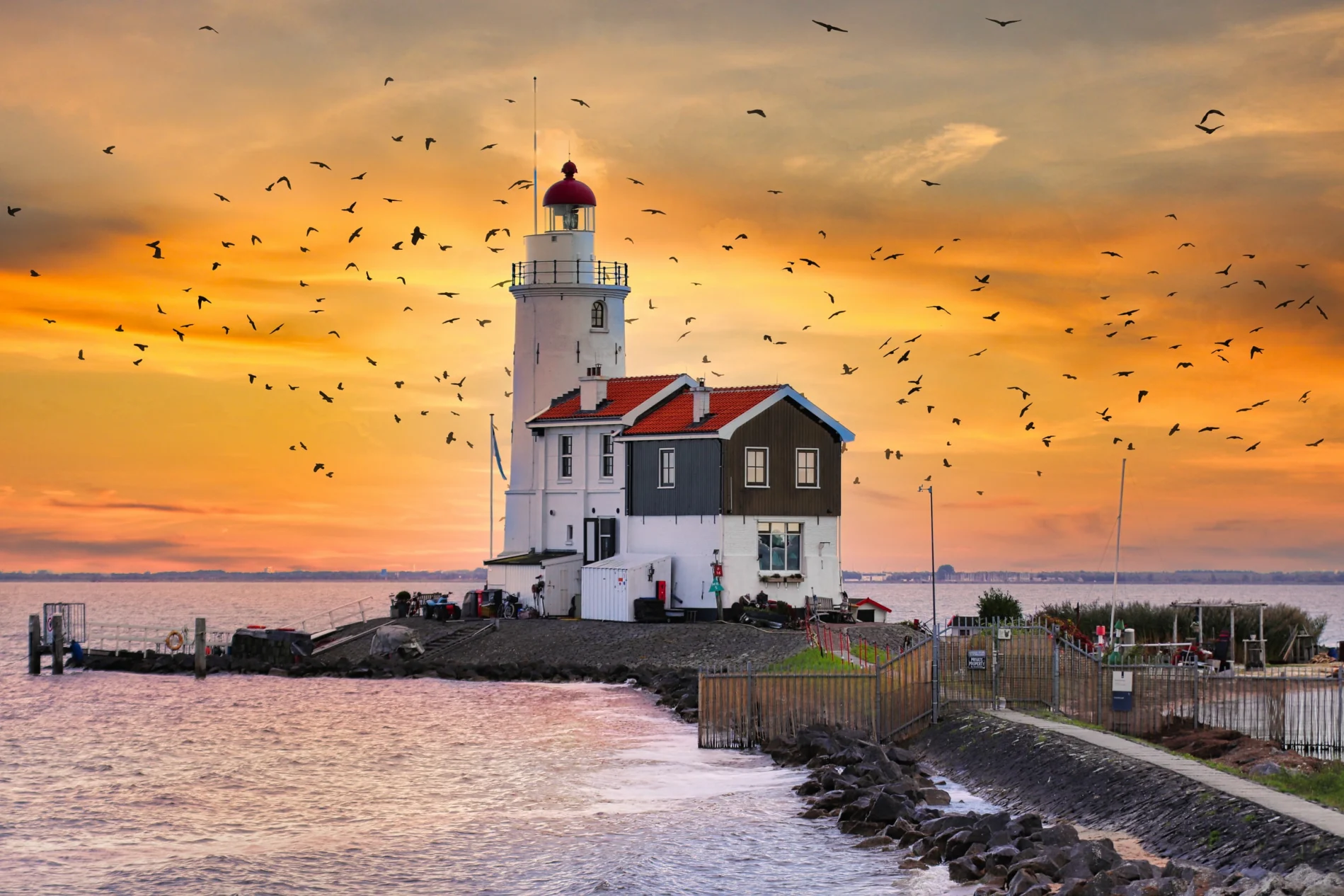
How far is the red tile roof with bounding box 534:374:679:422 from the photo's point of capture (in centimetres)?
5559

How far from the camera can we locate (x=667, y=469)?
52.1m

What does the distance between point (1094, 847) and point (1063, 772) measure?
18.3ft

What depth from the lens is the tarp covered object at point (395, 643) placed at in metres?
55.5

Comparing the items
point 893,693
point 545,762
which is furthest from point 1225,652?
point 545,762

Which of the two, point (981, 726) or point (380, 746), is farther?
point (380, 746)

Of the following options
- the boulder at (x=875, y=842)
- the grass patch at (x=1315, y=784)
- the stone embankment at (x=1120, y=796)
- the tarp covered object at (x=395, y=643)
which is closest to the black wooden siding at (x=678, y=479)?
the tarp covered object at (x=395, y=643)

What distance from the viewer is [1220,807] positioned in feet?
64.7

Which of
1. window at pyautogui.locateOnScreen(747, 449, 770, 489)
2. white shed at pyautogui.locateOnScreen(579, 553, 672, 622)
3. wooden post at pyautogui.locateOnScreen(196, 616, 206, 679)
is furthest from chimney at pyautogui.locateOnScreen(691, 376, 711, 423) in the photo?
wooden post at pyautogui.locateOnScreen(196, 616, 206, 679)

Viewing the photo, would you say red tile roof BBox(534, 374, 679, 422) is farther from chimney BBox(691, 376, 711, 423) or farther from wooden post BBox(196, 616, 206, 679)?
wooden post BBox(196, 616, 206, 679)

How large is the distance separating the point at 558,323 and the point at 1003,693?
3265cm

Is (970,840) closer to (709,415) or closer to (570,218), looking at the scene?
(709,415)

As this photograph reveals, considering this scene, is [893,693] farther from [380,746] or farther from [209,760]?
[209,760]

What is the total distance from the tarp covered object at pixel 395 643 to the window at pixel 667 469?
11.1m

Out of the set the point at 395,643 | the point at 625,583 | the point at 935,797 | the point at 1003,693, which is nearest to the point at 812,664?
the point at 1003,693
